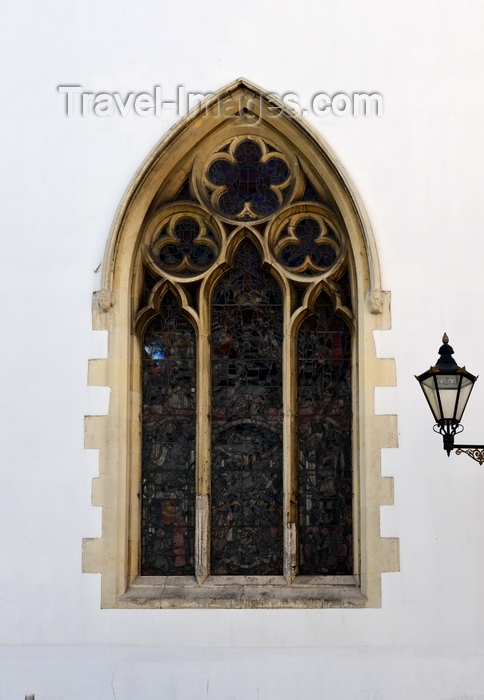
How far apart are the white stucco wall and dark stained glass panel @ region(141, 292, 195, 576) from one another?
42 centimetres

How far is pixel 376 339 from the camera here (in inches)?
276

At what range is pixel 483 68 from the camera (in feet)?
23.9

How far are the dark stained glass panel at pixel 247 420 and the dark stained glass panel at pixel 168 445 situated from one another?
6.7 inches

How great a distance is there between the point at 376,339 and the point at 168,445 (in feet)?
5.14

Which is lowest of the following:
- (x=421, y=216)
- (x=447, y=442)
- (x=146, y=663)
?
(x=146, y=663)

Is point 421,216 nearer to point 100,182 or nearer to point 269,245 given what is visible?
point 269,245

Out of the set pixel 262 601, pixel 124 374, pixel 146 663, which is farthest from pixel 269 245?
pixel 146 663

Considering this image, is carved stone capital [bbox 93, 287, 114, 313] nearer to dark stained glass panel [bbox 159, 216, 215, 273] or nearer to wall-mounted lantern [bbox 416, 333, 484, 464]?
dark stained glass panel [bbox 159, 216, 215, 273]

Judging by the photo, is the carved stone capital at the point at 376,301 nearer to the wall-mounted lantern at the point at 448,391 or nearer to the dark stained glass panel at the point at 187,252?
the dark stained glass panel at the point at 187,252

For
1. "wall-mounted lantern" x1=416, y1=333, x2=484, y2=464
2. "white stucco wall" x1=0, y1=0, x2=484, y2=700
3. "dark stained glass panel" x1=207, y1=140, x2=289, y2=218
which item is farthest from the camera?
"dark stained glass panel" x1=207, y1=140, x2=289, y2=218

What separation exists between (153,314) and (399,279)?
169 centimetres

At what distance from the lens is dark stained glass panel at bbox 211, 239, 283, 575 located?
23.3 ft

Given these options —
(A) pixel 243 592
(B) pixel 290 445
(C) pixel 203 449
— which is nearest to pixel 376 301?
(B) pixel 290 445

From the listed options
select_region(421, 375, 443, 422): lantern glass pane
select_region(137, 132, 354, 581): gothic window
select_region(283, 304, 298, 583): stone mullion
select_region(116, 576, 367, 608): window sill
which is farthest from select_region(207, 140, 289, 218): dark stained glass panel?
select_region(116, 576, 367, 608): window sill
